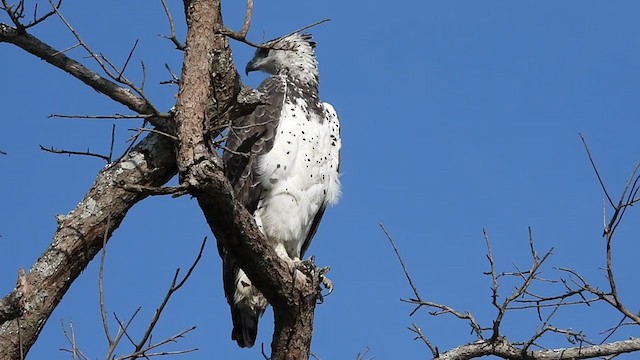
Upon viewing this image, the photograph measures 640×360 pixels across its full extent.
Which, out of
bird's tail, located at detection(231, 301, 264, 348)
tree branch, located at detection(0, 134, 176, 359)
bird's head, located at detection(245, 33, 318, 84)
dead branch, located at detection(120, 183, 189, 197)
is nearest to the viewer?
dead branch, located at detection(120, 183, 189, 197)

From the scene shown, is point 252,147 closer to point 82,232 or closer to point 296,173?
point 296,173

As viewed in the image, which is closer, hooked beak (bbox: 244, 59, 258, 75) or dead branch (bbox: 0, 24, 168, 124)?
dead branch (bbox: 0, 24, 168, 124)

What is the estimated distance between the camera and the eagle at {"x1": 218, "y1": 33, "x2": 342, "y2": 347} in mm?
5941

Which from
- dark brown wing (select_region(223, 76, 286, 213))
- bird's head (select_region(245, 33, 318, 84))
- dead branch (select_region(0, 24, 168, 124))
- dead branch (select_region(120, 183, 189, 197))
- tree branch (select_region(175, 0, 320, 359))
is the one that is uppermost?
bird's head (select_region(245, 33, 318, 84))

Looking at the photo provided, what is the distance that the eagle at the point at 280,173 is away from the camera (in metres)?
5.94

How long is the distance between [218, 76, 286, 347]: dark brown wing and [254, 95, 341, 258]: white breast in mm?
55

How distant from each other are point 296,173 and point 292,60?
116cm

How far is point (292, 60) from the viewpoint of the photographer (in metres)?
6.80

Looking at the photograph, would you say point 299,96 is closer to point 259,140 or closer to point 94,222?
point 259,140

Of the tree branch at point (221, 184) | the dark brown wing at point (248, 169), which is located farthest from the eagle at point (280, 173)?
the tree branch at point (221, 184)

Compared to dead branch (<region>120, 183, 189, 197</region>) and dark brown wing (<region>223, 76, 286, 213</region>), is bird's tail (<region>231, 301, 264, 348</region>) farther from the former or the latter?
dead branch (<region>120, 183, 189, 197</region>)

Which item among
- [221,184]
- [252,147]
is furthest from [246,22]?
[252,147]

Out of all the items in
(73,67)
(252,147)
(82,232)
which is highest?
(252,147)

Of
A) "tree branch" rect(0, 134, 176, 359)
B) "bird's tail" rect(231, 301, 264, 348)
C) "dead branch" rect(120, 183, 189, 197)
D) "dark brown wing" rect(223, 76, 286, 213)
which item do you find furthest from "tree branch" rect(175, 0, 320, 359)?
"bird's tail" rect(231, 301, 264, 348)
